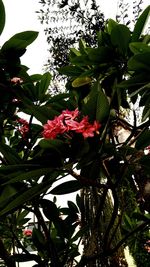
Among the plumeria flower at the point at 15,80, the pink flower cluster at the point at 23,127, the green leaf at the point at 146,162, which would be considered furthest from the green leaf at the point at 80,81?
the green leaf at the point at 146,162

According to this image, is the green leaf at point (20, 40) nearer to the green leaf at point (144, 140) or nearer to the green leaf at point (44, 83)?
the green leaf at point (44, 83)

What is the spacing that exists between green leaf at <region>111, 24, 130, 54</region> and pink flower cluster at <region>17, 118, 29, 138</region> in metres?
0.66

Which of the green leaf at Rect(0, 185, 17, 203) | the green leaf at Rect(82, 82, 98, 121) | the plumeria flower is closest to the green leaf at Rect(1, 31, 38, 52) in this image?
the plumeria flower

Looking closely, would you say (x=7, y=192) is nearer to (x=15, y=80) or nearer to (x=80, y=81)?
(x=15, y=80)

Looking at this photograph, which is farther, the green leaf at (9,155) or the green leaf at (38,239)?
the green leaf at (38,239)

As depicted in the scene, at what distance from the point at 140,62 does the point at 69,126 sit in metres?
0.31

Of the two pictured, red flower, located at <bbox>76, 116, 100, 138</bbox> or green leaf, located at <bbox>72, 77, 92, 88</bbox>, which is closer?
red flower, located at <bbox>76, 116, 100, 138</bbox>

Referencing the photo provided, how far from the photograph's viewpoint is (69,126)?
78 cm

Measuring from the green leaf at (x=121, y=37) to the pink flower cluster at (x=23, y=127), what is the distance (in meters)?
0.66

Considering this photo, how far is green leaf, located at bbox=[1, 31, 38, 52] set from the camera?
1002mm

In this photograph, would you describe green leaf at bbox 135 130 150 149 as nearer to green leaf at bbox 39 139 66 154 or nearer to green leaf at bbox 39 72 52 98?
green leaf at bbox 39 139 66 154

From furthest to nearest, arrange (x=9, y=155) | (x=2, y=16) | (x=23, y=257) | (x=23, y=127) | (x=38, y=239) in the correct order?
1. (x=23, y=127)
2. (x=38, y=239)
3. (x=23, y=257)
4. (x=2, y=16)
5. (x=9, y=155)

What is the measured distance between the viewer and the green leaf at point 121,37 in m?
0.99

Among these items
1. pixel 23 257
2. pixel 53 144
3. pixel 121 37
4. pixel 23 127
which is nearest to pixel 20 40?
pixel 121 37
